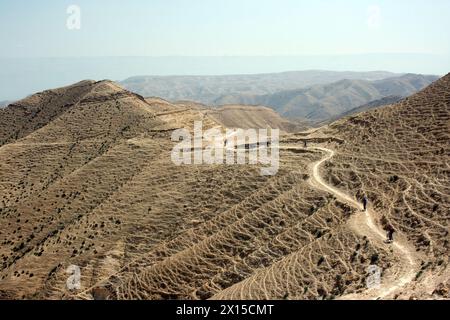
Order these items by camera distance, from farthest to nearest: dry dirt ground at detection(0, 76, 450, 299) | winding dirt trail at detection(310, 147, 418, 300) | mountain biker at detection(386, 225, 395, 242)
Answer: mountain biker at detection(386, 225, 395, 242) → dry dirt ground at detection(0, 76, 450, 299) → winding dirt trail at detection(310, 147, 418, 300)

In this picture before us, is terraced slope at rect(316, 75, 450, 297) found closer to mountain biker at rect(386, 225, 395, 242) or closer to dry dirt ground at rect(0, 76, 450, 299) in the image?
dry dirt ground at rect(0, 76, 450, 299)

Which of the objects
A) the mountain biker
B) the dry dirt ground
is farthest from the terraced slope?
the mountain biker

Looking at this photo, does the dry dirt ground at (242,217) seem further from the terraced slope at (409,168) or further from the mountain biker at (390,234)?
the mountain biker at (390,234)

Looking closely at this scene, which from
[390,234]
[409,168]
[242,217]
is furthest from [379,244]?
[242,217]

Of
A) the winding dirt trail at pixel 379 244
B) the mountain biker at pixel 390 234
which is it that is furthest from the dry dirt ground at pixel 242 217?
the mountain biker at pixel 390 234

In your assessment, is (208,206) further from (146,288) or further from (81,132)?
(81,132)
